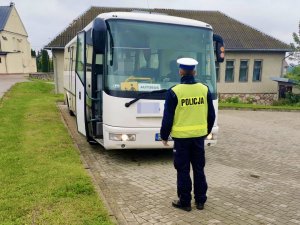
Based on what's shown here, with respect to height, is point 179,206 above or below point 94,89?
below

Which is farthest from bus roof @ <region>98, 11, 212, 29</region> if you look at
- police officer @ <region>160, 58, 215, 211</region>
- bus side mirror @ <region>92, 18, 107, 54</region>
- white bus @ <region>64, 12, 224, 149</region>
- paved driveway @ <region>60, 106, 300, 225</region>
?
paved driveway @ <region>60, 106, 300, 225</region>

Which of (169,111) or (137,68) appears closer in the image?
(169,111)

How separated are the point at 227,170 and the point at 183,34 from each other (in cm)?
295

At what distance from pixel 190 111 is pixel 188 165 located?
2.53 ft

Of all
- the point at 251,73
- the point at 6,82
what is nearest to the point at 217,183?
the point at 251,73

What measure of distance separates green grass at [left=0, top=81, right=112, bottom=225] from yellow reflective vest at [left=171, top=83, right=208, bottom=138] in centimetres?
151

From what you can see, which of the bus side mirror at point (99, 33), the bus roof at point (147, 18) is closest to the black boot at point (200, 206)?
the bus side mirror at point (99, 33)

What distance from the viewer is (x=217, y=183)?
18.2 feet

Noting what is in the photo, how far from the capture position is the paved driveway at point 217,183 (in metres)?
4.23

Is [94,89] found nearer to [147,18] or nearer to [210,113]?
[147,18]

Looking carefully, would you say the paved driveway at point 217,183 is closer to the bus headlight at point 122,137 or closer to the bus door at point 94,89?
the bus headlight at point 122,137

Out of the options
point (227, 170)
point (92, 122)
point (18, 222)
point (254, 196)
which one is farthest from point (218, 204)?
point (92, 122)

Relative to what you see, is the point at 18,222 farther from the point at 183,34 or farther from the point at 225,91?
the point at 225,91

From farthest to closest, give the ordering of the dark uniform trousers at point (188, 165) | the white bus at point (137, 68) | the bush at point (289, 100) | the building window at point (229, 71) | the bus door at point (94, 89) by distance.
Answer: the building window at point (229, 71)
the bush at point (289, 100)
the bus door at point (94, 89)
the white bus at point (137, 68)
the dark uniform trousers at point (188, 165)
